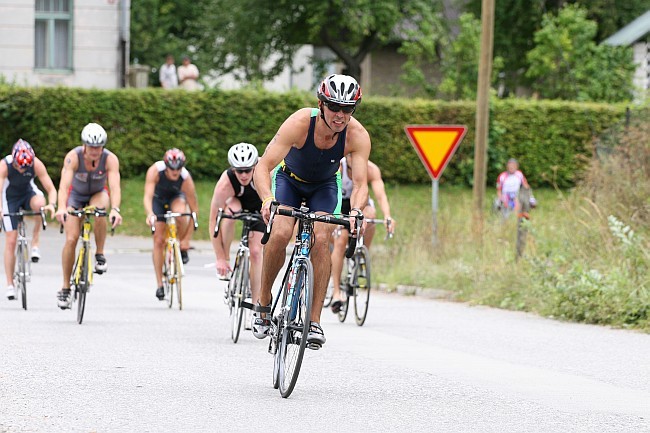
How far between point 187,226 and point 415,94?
31.5 m

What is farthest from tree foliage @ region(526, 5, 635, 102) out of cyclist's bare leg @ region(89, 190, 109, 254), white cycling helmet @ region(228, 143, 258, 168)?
white cycling helmet @ region(228, 143, 258, 168)

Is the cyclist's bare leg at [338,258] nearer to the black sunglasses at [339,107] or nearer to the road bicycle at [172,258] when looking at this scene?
the road bicycle at [172,258]

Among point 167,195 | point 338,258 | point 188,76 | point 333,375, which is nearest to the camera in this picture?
point 333,375

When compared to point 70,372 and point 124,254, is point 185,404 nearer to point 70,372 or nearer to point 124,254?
point 70,372

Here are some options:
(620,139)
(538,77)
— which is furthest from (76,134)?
(538,77)

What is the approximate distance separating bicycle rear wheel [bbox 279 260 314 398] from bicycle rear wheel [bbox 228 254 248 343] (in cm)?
347

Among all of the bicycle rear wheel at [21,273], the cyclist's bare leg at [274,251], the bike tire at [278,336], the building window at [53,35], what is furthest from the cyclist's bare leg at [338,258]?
the building window at [53,35]

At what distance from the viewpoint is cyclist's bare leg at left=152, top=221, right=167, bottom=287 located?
16.7m

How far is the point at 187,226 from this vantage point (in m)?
16.7

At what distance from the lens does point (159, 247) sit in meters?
16.8

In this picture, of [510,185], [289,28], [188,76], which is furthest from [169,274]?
[289,28]

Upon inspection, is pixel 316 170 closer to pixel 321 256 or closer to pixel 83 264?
pixel 321 256

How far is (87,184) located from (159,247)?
2.16 m

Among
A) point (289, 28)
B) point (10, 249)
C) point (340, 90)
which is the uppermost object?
point (289, 28)
